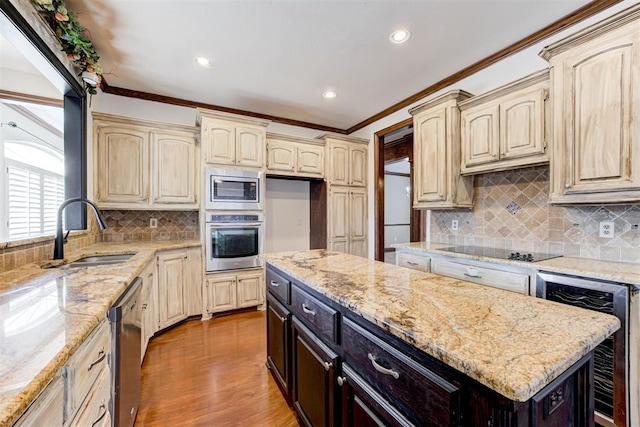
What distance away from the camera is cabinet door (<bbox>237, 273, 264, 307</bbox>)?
336cm

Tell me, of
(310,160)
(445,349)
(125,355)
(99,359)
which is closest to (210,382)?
(125,355)

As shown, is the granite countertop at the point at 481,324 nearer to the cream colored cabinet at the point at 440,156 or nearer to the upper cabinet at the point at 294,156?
the cream colored cabinet at the point at 440,156

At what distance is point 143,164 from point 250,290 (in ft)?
6.41

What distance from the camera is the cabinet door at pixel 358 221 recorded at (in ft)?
13.8

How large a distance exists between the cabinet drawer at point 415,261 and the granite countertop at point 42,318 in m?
2.41

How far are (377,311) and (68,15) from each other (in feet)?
9.16

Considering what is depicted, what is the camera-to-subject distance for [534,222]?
2.40 metres

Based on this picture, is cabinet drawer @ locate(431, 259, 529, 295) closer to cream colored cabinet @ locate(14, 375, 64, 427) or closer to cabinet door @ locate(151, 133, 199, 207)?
cream colored cabinet @ locate(14, 375, 64, 427)

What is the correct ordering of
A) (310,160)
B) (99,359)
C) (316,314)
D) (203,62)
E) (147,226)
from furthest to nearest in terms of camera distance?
1. (310,160)
2. (147,226)
3. (203,62)
4. (316,314)
5. (99,359)

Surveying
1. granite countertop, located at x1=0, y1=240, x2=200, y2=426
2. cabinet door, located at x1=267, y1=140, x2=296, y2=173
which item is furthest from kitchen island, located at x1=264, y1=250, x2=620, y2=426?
cabinet door, located at x1=267, y1=140, x2=296, y2=173

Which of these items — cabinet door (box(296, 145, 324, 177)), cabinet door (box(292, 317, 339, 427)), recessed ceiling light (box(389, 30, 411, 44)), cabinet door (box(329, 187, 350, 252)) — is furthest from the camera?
cabinet door (box(329, 187, 350, 252))

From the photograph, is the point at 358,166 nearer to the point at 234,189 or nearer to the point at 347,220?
the point at 347,220

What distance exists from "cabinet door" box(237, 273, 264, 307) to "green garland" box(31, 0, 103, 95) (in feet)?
8.24

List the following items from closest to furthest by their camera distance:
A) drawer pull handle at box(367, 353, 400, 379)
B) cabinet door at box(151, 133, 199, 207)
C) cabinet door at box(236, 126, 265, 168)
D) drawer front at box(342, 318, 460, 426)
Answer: drawer front at box(342, 318, 460, 426) → drawer pull handle at box(367, 353, 400, 379) → cabinet door at box(151, 133, 199, 207) → cabinet door at box(236, 126, 265, 168)
